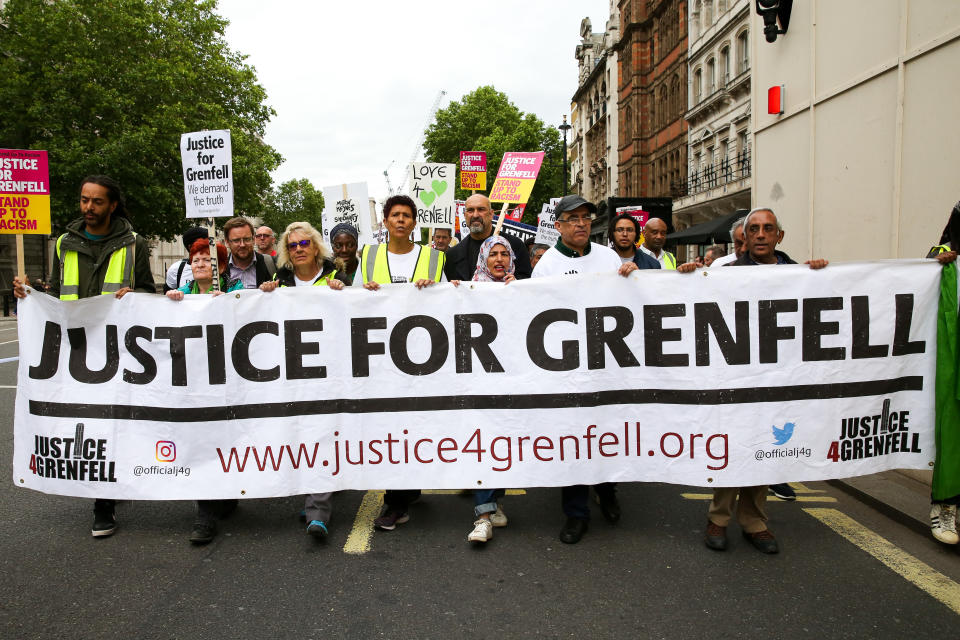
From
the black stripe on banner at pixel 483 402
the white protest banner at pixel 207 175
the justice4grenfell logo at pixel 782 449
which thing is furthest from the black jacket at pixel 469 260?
the white protest banner at pixel 207 175

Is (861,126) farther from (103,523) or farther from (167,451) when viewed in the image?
(103,523)

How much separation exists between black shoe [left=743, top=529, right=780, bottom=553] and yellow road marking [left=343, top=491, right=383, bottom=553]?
87.0 inches

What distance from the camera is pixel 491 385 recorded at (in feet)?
13.1

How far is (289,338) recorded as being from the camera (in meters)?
4.08

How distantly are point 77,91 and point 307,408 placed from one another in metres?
26.0

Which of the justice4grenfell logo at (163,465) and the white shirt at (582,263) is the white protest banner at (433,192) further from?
Result: the justice4grenfell logo at (163,465)

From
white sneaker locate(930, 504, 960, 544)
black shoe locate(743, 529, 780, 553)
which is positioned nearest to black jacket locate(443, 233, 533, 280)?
black shoe locate(743, 529, 780, 553)

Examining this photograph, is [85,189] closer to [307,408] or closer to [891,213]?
[307,408]

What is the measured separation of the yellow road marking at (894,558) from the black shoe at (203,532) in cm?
376

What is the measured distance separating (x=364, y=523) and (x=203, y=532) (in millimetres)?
956

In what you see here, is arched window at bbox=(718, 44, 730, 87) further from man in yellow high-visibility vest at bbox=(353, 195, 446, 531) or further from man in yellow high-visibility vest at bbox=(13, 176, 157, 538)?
man in yellow high-visibility vest at bbox=(13, 176, 157, 538)

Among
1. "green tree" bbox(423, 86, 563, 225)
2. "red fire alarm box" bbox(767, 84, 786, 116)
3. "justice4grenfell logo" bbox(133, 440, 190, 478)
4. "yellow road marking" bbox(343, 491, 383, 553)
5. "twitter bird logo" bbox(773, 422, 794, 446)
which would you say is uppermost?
"green tree" bbox(423, 86, 563, 225)

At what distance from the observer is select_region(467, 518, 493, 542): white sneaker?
149 inches

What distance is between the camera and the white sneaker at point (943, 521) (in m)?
3.63
